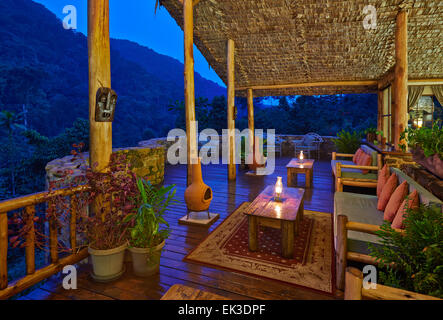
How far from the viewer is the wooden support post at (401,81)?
4480 millimetres

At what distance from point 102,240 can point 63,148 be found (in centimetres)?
1350

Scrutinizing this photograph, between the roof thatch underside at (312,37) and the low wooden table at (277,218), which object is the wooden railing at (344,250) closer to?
the low wooden table at (277,218)

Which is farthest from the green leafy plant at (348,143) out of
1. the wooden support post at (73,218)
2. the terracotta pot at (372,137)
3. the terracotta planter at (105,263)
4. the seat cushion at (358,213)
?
the wooden support post at (73,218)

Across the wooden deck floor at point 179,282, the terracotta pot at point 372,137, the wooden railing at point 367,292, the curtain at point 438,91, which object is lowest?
the wooden deck floor at point 179,282

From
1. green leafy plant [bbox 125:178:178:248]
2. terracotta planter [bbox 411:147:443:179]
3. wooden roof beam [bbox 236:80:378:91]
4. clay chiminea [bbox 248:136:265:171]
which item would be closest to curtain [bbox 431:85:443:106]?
wooden roof beam [bbox 236:80:378:91]

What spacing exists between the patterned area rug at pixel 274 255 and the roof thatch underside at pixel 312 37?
13.5 feet

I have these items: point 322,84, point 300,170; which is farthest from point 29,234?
point 322,84

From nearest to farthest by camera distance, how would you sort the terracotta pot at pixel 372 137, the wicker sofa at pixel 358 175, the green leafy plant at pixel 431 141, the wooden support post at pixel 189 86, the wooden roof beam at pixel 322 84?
the green leafy plant at pixel 431 141 → the wicker sofa at pixel 358 175 → the wooden support post at pixel 189 86 → the terracotta pot at pixel 372 137 → the wooden roof beam at pixel 322 84

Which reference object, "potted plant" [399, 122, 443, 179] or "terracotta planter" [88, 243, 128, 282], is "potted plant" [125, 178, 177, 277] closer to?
"terracotta planter" [88, 243, 128, 282]

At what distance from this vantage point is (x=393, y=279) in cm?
151
